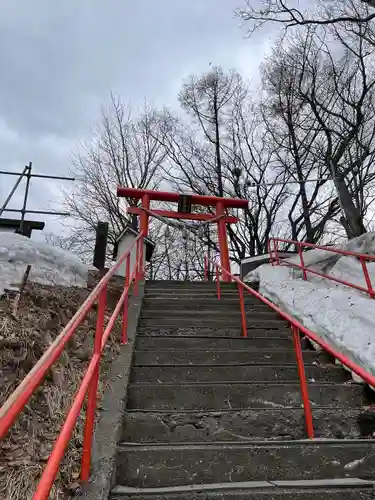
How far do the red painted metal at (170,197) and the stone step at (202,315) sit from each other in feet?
16.9

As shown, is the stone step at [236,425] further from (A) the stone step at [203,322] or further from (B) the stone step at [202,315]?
(B) the stone step at [202,315]

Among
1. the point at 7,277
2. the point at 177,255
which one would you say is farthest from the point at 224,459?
the point at 177,255

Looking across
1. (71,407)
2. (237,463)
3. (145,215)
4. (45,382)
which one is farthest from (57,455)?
(145,215)

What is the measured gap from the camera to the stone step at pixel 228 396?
10.2 feet

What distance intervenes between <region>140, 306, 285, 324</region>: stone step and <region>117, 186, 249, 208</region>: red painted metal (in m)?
5.14

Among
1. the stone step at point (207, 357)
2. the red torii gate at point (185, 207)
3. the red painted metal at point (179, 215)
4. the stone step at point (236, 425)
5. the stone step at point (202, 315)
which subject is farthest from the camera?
the red torii gate at point (185, 207)

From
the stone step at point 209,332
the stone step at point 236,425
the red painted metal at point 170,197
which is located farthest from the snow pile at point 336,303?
the red painted metal at point 170,197

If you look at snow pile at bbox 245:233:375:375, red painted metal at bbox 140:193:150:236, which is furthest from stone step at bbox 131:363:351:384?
red painted metal at bbox 140:193:150:236

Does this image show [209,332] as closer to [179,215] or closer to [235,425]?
[235,425]

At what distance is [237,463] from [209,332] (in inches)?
98.2

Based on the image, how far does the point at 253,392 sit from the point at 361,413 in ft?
2.91

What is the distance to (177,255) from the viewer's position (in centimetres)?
2300

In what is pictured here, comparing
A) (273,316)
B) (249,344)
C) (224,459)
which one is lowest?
(224,459)

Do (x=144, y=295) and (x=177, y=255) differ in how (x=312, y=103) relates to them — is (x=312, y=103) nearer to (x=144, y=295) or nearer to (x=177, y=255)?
Answer: (x=144, y=295)
